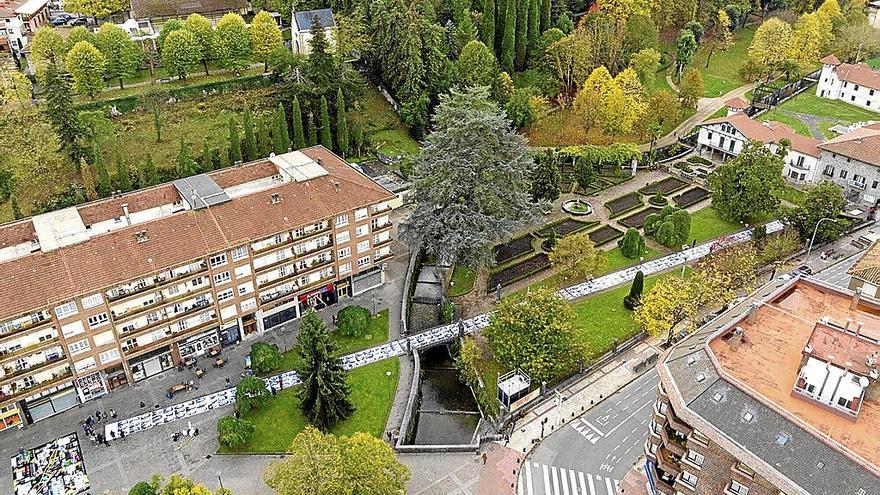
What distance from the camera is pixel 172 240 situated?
68938mm

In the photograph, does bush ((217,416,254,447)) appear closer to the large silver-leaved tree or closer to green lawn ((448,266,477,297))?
the large silver-leaved tree

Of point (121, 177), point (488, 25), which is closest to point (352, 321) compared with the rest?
point (121, 177)

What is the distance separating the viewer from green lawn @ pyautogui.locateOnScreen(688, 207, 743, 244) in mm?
96125

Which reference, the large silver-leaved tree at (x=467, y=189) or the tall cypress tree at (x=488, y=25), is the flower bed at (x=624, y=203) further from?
the tall cypress tree at (x=488, y=25)

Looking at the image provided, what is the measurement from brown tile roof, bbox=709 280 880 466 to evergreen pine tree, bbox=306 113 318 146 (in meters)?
72.0

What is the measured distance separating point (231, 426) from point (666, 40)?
5205 inches

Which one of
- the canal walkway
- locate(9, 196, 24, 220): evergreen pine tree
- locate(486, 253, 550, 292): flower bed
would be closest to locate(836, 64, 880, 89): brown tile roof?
the canal walkway

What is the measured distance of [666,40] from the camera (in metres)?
153

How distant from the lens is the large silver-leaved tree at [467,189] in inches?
3100

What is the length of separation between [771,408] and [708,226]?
56177 millimetres

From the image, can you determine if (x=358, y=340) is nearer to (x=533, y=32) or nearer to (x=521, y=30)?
(x=521, y=30)

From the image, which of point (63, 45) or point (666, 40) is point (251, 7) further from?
point (666, 40)

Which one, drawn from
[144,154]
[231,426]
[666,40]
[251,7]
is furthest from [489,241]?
[666,40]

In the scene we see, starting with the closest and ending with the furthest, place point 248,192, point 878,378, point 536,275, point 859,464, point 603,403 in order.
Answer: point 859,464
point 878,378
point 603,403
point 248,192
point 536,275
